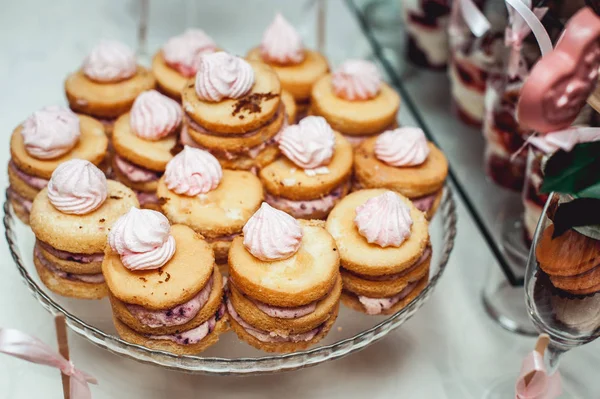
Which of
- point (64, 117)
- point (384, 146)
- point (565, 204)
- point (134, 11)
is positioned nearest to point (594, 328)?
point (565, 204)

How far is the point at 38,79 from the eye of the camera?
7.59 ft

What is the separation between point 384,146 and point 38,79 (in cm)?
135

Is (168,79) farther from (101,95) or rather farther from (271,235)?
(271,235)

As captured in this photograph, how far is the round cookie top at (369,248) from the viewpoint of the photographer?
129 cm

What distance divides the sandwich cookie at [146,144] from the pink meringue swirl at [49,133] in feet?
0.32

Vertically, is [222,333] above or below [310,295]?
below

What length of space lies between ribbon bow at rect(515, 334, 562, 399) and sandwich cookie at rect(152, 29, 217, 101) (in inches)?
40.8

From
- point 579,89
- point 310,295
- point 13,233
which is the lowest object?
point 13,233

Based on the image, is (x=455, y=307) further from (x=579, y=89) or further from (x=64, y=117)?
(x=64, y=117)

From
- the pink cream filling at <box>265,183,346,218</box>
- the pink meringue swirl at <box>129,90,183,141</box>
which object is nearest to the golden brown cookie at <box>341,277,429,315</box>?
the pink cream filling at <box>265,183,346,218</box>

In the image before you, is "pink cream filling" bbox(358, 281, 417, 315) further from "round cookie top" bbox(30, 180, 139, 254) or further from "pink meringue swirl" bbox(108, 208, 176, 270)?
"round cookie top" bbox(30, 180, 139, 254)

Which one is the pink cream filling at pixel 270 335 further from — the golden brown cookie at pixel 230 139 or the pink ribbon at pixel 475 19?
the pink ribbon at pixel 475 19

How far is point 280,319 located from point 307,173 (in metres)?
0.36

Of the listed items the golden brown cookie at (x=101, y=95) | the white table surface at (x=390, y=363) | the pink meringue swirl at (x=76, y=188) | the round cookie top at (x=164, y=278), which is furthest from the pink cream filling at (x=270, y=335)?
the golden brown cookie at (x=101, y=95)
